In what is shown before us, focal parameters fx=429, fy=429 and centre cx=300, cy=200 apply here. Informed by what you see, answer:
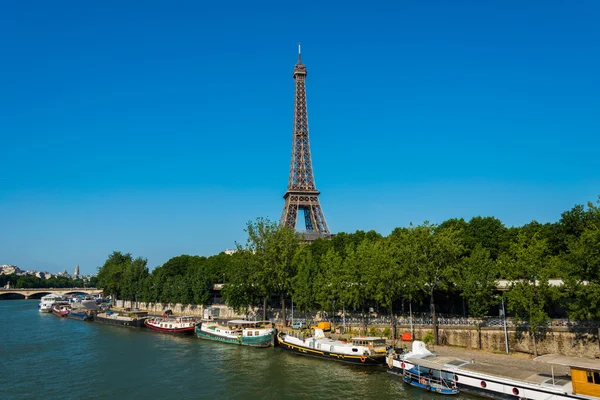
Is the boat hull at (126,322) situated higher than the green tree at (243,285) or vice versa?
the green tree at (243,285)

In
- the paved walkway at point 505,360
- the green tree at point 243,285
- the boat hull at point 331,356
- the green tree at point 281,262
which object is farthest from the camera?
the green tree at point 243,285

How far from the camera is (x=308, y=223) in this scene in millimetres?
104125

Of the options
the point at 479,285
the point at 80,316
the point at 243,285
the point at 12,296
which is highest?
the point at 479,285

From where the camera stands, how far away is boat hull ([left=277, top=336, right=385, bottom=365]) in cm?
3822

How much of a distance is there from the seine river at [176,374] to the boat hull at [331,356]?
22.4 inches

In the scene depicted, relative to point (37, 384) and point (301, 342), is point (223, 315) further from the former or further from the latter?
point (37, 384)

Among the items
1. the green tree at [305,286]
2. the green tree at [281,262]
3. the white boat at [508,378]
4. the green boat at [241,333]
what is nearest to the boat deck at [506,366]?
the white boat at [508,378]

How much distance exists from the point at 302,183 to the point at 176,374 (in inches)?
2780

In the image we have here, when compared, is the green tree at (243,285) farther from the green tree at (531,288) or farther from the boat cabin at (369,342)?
the green tree at (531,288)

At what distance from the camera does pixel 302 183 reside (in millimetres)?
104312

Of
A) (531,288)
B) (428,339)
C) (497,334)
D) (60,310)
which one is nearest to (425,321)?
(428,339)

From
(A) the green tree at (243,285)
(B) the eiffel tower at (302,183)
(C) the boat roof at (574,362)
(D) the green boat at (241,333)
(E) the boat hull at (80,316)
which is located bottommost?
(E) the boat hull at (80,316)

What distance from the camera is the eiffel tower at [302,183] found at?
320ft

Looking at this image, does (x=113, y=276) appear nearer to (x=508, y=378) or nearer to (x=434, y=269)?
(x=434, y=269)
